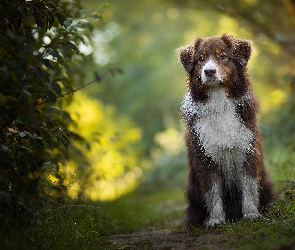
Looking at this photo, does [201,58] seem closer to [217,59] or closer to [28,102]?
[217,59]

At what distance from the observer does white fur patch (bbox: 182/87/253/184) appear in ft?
17.2

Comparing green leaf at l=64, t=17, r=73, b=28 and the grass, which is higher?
green leaf at l=64, t=17, r=73, b=28

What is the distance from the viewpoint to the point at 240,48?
538cm

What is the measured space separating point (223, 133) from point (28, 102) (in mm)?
2156

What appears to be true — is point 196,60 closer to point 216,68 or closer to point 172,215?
point 216,68

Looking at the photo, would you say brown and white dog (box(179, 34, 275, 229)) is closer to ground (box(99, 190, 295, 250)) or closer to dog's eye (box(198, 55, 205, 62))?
dog's eye (box(198, 55, 205, 62))

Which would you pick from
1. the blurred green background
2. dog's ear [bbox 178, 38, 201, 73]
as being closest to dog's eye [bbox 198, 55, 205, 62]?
dog's ear [bbox 178, 38, 201, 73]

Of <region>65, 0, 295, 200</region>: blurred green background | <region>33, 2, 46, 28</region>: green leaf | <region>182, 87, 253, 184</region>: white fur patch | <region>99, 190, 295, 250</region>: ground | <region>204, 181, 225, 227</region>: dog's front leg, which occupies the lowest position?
<region>99, 190, 295, 250</region>: ground

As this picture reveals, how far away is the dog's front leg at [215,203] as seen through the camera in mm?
5348

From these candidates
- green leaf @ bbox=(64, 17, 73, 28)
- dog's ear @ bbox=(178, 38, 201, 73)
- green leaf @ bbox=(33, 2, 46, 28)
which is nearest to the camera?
green leaf @ bbox=(33, 2, 46, 28)

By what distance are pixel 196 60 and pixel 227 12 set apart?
7828mm

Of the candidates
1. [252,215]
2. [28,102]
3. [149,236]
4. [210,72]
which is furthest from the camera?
[149,236]

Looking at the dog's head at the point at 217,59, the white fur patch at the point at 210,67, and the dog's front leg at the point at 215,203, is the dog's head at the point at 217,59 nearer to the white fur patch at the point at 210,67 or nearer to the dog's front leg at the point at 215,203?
the white fur patch at the point at 210,67

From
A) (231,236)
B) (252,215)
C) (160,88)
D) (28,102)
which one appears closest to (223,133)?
(252,215)
